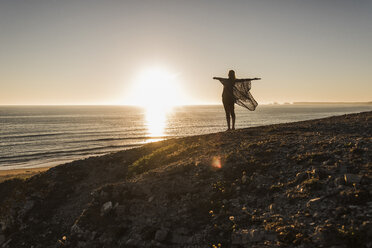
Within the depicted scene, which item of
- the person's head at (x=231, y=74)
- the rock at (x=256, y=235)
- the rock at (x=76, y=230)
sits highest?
the person's head at (x=231, y=74)

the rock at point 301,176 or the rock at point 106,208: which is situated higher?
the rock at point 301,176

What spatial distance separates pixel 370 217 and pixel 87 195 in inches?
430

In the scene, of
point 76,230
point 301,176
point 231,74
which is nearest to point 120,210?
point 76,230

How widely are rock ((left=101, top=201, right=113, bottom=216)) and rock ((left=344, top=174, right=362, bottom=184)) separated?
7691mm

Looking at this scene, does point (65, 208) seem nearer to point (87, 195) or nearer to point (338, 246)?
point (87, 195)

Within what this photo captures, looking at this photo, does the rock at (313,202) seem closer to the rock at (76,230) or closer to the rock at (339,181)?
the rock at (339,181)

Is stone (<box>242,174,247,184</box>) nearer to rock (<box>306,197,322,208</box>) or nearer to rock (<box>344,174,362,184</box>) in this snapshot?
rock (<box>306,197,322,208</box>)

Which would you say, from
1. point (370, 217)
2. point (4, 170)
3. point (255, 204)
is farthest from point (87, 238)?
point (4, 170)

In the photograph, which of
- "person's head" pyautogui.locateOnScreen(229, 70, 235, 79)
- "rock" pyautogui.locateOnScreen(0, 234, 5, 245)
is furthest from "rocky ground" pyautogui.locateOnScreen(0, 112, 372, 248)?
"person's head" pyautogui.locateOnScreen(229, 70, 235, 79)

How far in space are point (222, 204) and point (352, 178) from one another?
12.4 ft

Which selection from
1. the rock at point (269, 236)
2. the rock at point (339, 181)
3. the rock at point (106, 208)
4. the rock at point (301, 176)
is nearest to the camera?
the rock at point (269, 236)

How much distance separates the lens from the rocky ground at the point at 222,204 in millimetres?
5723

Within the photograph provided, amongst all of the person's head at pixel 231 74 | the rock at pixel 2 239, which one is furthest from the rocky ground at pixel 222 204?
the person's head at pixel 231 74

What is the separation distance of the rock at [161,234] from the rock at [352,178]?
5.35m
